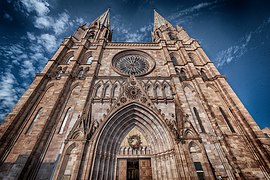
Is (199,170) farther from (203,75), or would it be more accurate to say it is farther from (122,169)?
(203,75)

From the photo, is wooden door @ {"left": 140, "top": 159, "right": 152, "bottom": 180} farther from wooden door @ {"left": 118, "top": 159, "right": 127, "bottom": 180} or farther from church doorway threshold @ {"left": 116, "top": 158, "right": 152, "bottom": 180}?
wooden door @ {"left": 118, "top": 159, "right": 127, "bottom": 180}

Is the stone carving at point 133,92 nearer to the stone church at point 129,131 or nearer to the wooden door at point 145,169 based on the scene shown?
the stone church at point 129,131

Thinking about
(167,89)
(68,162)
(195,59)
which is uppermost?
(195,59)

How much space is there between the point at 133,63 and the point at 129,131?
9.45 m

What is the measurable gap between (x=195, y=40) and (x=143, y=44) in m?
8.41

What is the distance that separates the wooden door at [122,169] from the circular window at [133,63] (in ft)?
29.9

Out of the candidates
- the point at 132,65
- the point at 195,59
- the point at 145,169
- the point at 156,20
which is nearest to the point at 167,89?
the point at 132,65

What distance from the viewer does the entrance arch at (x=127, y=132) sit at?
27.2 ft

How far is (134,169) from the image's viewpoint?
29.4ft

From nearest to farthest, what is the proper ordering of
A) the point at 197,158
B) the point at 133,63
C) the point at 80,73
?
the point at 197,158, the point at 80,73, the point at 133,63

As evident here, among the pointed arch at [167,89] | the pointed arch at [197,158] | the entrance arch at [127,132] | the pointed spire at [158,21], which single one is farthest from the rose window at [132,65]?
the pointed spire at [158,21]

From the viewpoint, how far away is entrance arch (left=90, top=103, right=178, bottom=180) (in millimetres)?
8297

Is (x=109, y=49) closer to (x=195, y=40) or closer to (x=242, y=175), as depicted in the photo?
(x=195, y=40)

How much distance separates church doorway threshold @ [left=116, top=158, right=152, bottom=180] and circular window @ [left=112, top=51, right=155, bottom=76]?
8950 mm
